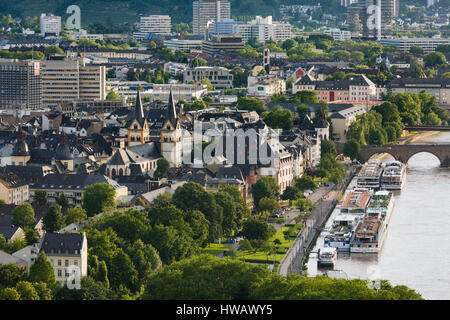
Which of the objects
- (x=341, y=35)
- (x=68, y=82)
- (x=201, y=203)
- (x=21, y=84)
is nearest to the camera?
(x=201, y=203)

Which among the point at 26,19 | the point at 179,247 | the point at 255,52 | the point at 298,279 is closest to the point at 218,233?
the point at 179,247

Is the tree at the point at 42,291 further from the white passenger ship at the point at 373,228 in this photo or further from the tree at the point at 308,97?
the tree at the point at 308,97

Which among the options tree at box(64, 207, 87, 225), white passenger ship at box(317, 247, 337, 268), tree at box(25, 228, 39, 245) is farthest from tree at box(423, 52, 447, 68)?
tree at box(25, 228, 39, 245)

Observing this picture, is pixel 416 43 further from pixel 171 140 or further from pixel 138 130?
pixel 171 140

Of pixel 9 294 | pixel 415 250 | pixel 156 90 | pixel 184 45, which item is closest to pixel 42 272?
pixel 9 294

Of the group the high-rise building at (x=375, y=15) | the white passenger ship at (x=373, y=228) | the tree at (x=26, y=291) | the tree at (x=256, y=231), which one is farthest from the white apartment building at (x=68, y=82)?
the high-rise building at (x=375, y=15)
